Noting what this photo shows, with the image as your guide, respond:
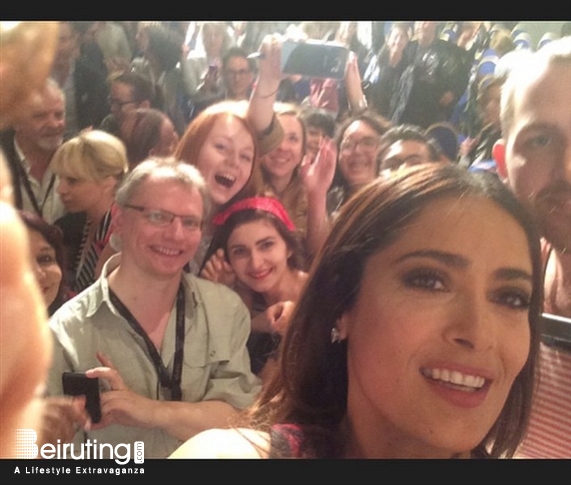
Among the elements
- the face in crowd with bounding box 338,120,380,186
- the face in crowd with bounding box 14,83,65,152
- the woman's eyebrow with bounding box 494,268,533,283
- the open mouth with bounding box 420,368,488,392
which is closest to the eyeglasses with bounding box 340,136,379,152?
the face in crowd with bounding box 338,120,380,186

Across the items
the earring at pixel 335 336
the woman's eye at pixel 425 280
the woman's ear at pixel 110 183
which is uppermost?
the woman's ear at pixel 110 183

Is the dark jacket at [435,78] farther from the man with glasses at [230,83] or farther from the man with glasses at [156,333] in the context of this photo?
the man with glasses at [156,333]

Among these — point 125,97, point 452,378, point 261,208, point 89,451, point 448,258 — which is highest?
point 125,97

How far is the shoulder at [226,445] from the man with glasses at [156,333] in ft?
0.06

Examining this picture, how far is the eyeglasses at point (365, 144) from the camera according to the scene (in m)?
1.38

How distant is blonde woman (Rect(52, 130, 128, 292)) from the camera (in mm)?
1372


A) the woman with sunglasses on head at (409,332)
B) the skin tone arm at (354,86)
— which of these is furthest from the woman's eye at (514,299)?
the skin tone arm at (354,86)

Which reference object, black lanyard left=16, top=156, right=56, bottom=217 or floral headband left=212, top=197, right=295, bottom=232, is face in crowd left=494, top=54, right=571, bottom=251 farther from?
black lanyard left=16, top=156, right=56, bottom=217

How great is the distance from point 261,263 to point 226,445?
371mm

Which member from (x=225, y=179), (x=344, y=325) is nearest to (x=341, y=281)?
(x=344, y=325)

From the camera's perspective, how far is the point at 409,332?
1347mm

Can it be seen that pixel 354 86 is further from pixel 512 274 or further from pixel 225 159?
pixel 512 274
